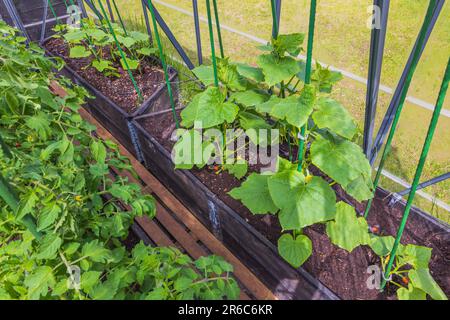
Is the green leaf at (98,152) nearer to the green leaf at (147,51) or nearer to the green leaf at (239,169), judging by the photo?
the green leaf at (239,169)

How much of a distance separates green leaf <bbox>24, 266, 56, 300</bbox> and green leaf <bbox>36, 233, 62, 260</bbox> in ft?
0.09

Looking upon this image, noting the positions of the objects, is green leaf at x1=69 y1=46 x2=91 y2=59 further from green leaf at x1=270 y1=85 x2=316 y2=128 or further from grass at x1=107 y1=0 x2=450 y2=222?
green leaf at x1=270 y1=85 x2=316 y2=128

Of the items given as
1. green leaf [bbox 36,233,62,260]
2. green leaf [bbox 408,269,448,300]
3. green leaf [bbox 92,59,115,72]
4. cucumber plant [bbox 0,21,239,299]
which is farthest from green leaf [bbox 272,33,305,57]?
green leaf [bbox 92,59,115,72]

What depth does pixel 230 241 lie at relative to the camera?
142 cm

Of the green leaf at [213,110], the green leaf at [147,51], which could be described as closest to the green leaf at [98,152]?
the green leaf at [213,110]

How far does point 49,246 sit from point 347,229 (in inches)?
34.9

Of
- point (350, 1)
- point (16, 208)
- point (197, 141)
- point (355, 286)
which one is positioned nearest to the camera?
point (16, 208)

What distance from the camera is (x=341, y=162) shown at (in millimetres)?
998

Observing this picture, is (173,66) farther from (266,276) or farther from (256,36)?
(266,276)

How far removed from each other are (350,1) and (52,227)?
321 centimetres

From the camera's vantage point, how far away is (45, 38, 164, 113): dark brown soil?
1.99 m

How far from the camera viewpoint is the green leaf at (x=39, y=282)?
2.20 feet

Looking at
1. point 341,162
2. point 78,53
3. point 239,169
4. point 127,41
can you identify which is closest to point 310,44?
point 341,162

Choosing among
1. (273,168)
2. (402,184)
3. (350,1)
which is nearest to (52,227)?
(273,168)
